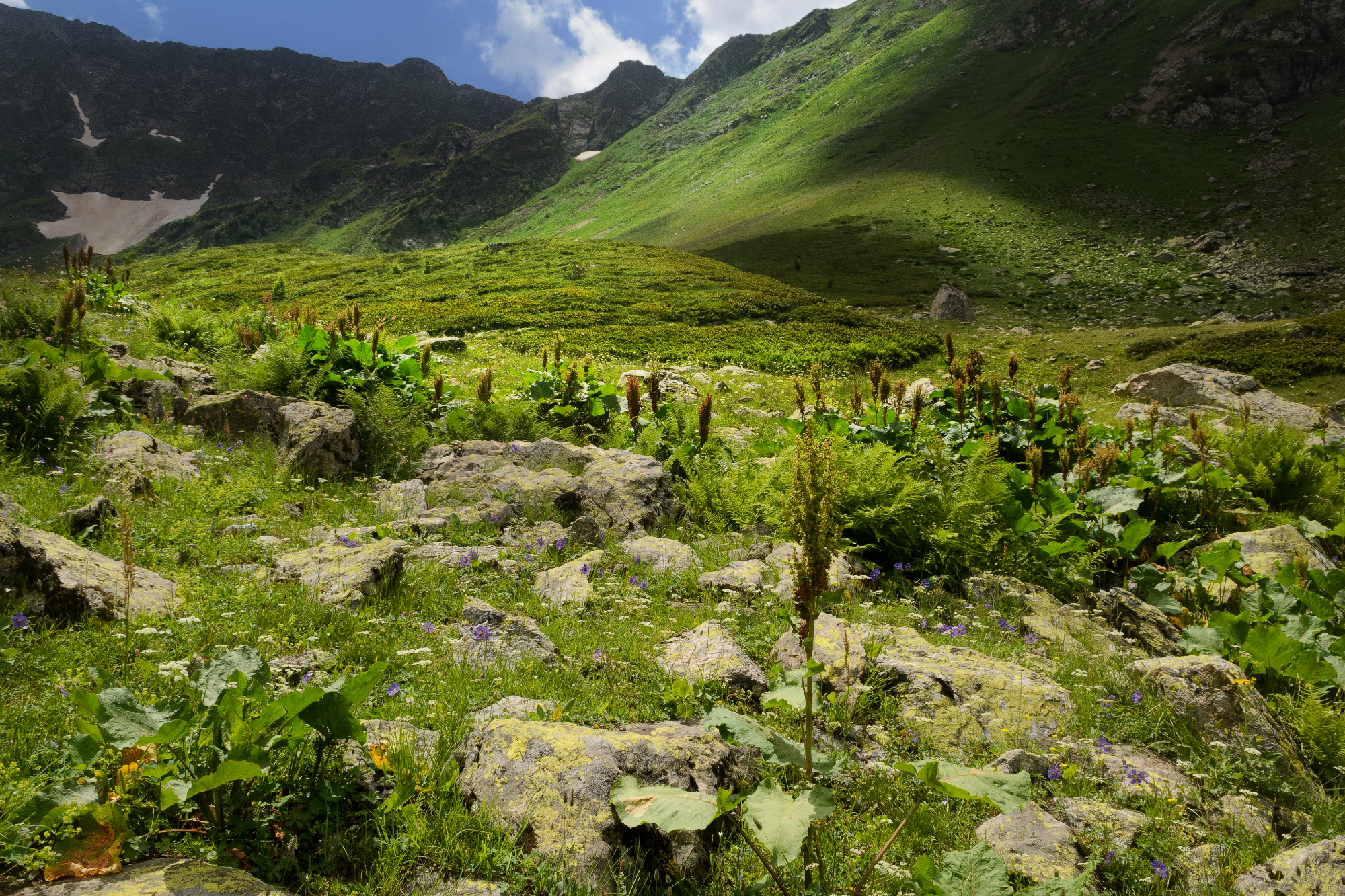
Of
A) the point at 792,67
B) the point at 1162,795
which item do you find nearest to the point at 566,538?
the point at 1162,795

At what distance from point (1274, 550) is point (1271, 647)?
273 cm

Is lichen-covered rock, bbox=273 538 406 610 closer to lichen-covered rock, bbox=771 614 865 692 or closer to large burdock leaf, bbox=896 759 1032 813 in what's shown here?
lichen-covered rock, bbox=771 614 865 692

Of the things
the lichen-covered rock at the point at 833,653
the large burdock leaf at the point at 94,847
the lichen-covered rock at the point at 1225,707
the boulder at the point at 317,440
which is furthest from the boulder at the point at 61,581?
the lichen-covered rock at the point at 1225,707

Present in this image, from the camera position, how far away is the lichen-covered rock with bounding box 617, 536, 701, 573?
17.7ft

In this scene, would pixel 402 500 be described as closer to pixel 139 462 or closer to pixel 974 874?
pixel 139 462

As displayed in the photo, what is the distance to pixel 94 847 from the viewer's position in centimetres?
185

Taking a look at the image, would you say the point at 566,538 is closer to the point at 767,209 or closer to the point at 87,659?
the point at 87,659

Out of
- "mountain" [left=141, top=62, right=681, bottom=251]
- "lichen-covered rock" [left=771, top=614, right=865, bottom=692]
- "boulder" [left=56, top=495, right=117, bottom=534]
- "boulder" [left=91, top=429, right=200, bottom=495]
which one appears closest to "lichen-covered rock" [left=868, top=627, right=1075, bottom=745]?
"lichen-covered rock" [left=771, top=614, right=865, bottom=692]

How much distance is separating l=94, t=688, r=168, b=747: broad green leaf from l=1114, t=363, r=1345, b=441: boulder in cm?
1863

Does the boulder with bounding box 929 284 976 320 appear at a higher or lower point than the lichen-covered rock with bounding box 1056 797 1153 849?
higher

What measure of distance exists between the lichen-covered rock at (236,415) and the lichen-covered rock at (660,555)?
515 cm

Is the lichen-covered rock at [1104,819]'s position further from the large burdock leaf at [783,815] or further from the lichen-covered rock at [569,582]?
the lichen-covered rock at [569,582]

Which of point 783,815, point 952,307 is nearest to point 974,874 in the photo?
point 783,815

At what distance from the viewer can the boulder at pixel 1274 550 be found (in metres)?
5.41
